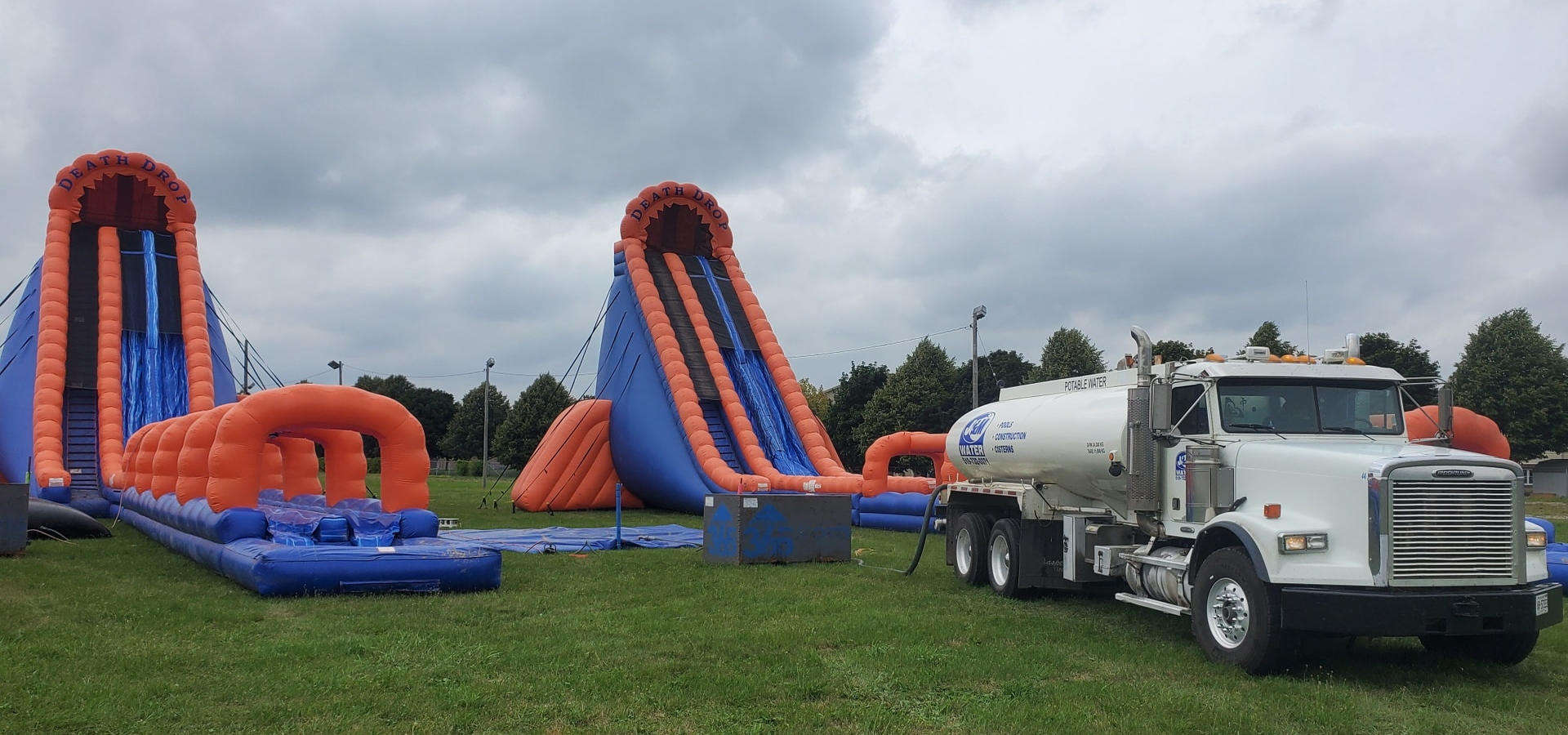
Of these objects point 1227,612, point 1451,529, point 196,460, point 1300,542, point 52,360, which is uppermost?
point 52,360

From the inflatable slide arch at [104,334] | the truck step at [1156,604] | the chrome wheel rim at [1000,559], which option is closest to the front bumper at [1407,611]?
the truck step at [1156,604]

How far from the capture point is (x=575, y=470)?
89.4 feet

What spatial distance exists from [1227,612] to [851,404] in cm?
4859

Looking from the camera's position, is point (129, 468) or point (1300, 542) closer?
point (1300, 542)

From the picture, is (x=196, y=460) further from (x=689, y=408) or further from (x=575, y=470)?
(x=575, y=470)

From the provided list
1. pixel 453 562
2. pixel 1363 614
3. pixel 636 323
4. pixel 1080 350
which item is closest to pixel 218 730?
pixel 453 562

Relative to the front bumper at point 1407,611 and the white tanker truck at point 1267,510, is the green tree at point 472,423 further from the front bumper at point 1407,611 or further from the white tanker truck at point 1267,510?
the front bumper at point 1407,611

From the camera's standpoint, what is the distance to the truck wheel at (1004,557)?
12.4 m

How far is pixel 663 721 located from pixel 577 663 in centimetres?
175

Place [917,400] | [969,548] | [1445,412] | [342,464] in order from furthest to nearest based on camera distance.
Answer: [917,400] < [342,464] < [969,548] < [1445,412]

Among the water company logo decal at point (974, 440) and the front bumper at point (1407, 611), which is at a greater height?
the water company logo decal at point (974, 440)

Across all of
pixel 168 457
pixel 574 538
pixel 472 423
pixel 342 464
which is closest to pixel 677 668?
pixel 574 538

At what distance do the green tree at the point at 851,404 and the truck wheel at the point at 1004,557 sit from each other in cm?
4286


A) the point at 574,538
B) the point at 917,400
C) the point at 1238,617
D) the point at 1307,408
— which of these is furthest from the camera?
the point at 917,400
